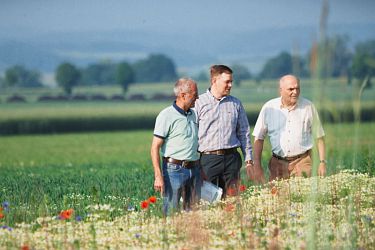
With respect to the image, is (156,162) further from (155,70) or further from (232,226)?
(155,70)

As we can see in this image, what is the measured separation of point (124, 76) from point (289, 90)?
95.6m

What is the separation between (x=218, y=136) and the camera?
10.4 metres

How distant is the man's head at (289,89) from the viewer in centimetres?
1076

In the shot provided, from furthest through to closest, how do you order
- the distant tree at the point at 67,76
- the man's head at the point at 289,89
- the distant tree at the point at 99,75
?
the distant tree at the point at 99,75, the distant tree at the point at 67,76, the man's head at the point at 289,89

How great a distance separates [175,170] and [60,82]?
9429 cm

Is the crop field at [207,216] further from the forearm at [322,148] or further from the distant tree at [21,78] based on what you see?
the distant tree at [21,78]

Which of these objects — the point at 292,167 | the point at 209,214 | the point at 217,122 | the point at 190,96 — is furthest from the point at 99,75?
the point at 209,214

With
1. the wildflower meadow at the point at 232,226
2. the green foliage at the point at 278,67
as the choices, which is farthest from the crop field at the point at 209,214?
the green foliage at the point at 278,67

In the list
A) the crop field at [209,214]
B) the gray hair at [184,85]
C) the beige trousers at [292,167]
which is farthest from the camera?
the beige trousers at [292,167]

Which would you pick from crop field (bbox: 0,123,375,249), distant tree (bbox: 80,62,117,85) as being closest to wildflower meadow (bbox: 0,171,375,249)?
crop field (bbox: 0,123,375,249)

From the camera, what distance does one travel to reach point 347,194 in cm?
1070

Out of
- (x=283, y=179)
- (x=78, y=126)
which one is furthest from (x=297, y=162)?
(x=78, y=126)

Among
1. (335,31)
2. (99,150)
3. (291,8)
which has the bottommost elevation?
(99,150)

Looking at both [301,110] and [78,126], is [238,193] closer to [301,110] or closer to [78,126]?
[301,110]
